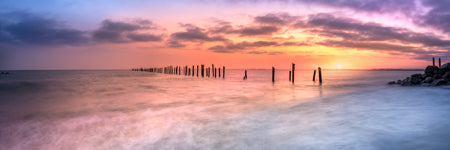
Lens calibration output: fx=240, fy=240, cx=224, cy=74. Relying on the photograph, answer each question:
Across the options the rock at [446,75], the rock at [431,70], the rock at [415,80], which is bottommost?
the rock at [415,80]

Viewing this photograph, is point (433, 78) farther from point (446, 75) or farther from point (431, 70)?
point (431, 70)

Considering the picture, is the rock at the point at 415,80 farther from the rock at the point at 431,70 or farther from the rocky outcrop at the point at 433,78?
the rock at the point at 431,70

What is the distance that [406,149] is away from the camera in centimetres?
357

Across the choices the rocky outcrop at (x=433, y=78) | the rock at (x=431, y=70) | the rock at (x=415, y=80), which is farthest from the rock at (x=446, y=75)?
the rock at (x=431, y=70)

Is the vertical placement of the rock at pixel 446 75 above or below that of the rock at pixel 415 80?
above

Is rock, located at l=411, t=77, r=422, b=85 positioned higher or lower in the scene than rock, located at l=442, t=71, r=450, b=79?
lower

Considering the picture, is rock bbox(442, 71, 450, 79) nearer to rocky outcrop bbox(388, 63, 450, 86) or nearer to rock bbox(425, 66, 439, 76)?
rocky outcrop bbox(388, 63, 450, 86)

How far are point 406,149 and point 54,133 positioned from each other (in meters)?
6.90

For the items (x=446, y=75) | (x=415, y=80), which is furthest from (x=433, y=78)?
(x=415, y=80)

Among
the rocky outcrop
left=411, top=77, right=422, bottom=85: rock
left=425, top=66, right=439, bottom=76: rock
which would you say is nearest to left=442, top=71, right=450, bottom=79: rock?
the rocky outcrop

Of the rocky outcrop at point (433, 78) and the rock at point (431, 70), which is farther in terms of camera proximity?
the rock at point (431, 70)

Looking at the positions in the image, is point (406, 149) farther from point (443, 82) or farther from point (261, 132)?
point (443, 82)

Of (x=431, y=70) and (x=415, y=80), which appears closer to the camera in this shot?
(x=415, y=80)

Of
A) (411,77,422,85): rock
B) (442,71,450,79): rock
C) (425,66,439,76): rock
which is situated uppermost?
(425,66,439,76): rock
